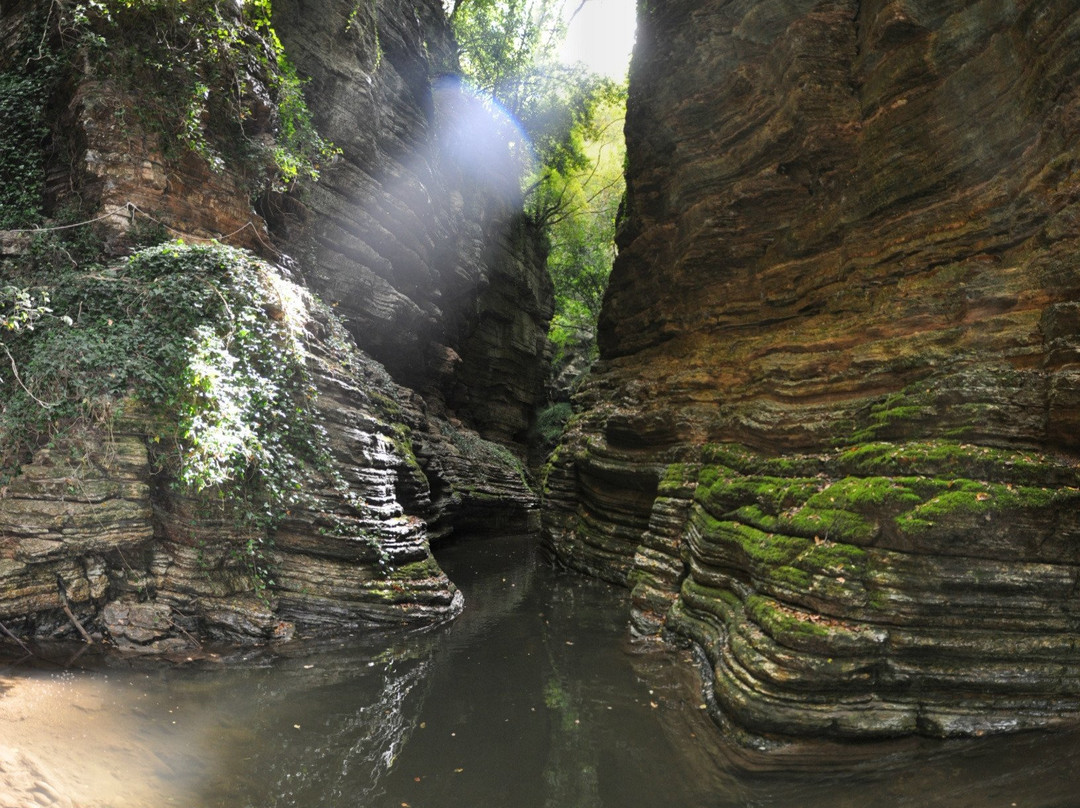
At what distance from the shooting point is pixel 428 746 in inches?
198

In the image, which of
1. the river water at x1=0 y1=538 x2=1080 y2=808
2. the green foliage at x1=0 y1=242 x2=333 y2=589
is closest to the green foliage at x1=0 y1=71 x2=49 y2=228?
the green foliage at x1=0 y1=242 x2=333 y2=589

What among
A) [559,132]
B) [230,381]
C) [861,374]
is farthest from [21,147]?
[559,132]

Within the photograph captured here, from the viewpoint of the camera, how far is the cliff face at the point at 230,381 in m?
6.62

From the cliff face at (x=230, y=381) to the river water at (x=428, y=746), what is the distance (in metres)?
0.94

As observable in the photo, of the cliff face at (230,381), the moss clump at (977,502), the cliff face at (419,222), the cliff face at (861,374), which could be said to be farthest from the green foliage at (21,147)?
the moss clump at (977,502)

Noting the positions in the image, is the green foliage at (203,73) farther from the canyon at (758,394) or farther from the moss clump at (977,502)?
the moss clump at (977,502)

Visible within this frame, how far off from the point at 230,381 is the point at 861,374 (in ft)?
27.6

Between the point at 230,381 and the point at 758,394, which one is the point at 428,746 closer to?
the point at 230,381

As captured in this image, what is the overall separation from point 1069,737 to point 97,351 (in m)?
10.5

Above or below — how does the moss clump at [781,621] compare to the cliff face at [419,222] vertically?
below

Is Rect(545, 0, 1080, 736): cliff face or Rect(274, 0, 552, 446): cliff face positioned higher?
Rect(274, 0, 552, 446): cliff face

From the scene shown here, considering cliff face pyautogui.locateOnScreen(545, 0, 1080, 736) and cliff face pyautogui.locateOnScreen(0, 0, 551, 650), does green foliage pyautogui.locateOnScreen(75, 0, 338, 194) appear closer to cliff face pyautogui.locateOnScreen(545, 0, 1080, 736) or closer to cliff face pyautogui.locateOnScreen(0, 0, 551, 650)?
cliff face pyautogui.locateOnScreen(0, 0, 551, 650)

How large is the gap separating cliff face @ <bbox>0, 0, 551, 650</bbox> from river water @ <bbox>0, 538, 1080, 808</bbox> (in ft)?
3.08

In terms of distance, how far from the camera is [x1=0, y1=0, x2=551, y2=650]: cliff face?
6.62 m
